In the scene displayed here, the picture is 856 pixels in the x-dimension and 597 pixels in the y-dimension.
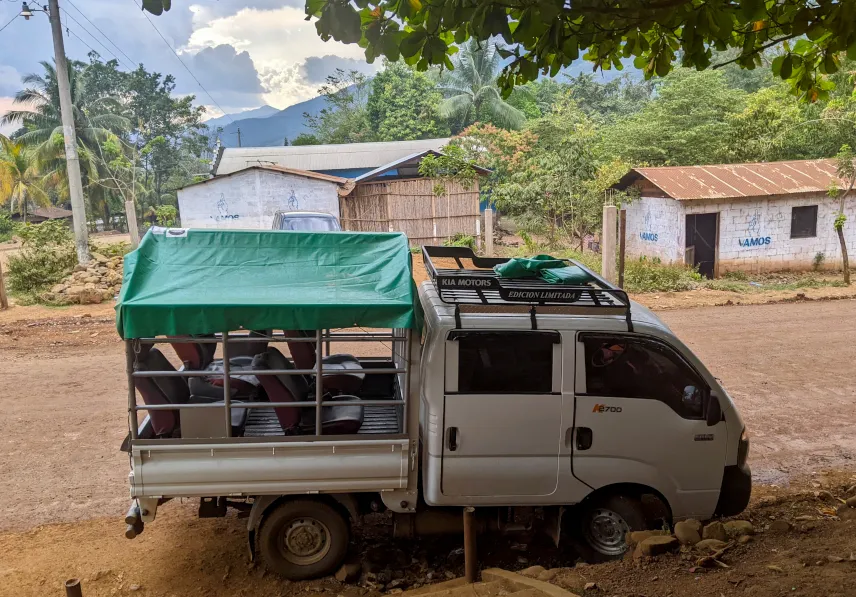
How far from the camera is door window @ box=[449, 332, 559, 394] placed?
4605 mm

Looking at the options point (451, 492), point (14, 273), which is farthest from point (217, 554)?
point (14, 273)

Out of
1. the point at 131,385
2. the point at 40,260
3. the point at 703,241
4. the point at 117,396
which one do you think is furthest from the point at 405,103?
the point at 131,385

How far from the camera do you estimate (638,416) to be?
474 cm

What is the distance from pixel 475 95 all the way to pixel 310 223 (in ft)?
77.3

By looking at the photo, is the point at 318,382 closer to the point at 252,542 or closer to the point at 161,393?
the point at 161,393

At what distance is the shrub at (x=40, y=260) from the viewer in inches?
659

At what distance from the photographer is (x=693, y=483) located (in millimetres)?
4914

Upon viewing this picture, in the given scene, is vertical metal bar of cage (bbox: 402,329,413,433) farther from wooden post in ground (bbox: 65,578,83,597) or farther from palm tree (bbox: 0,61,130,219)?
palm tree (bbox: 0,61,130,219)

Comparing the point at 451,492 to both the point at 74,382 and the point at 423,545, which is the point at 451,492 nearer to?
the point at 423,545

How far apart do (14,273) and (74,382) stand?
9131 mm

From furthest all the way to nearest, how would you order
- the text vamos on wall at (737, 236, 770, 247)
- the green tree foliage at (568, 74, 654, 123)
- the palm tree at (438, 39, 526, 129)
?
the green tree foliage at (568, 74, 654, 123) → the palm tree at (438, 39, 526, 129) → the text vamos on wall at (737, 236, 770, 247)

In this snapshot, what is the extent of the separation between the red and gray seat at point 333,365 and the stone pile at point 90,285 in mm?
11431

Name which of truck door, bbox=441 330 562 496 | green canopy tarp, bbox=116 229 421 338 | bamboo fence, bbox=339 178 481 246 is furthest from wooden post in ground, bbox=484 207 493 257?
truck door, bbox=441 330 562 496

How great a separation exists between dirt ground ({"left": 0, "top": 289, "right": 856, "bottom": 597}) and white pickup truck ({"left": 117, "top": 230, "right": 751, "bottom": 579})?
1.63 feet
